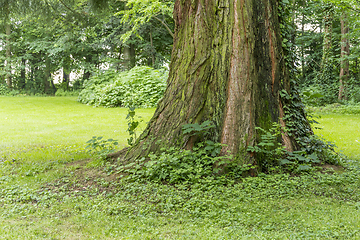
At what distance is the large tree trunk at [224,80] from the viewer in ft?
14.7

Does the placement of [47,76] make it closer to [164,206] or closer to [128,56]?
[128,56]

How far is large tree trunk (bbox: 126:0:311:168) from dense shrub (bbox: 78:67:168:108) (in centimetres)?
989

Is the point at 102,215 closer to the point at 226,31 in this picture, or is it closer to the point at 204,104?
the point at 204,104

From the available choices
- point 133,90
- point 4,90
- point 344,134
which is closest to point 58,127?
point 133,90

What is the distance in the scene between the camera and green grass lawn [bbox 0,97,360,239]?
2846 millimetres

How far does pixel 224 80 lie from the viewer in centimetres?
461

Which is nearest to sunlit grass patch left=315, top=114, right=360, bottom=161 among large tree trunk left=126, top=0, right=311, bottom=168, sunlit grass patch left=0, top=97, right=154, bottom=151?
large tree trunk left=126, top=0, right=311, bottom=168

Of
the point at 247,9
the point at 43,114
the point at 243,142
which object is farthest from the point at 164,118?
the point at 43,114

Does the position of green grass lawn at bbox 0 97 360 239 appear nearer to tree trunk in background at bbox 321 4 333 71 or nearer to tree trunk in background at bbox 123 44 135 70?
tree trunk in background at bbox 321 4 333 71

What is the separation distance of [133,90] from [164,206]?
12.5 m

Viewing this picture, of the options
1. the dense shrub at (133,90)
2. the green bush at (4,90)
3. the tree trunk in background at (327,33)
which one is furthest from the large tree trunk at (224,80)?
the green bush at (4,90)

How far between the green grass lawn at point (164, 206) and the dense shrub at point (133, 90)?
953cm

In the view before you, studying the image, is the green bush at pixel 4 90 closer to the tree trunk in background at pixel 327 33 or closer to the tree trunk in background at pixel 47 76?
the tree trunk in background at pixel 47 76

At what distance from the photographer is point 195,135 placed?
15.1ft
